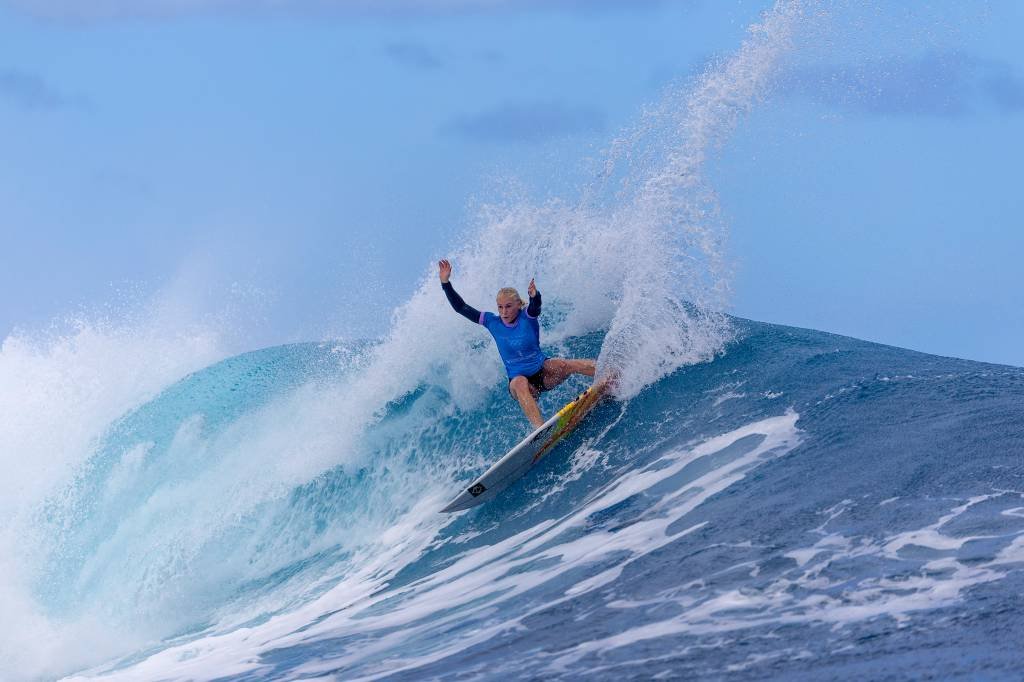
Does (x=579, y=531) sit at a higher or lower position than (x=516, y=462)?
lower

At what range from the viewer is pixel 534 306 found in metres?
8.85

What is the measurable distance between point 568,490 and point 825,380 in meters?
2.49

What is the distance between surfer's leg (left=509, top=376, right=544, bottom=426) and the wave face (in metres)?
0.40

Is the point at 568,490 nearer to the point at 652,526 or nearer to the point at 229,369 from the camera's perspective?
the point at 652,526

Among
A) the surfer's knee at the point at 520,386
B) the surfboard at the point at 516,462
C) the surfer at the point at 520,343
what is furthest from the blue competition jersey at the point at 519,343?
the surfboard at the point at 516,462

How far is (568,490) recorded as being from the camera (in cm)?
805

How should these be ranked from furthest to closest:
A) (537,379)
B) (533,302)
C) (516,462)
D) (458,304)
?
(537,379) → (458,304) → (533,302) → (516,462)

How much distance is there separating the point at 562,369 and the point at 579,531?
2320mm

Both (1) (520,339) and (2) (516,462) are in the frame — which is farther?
(1) (520,339)

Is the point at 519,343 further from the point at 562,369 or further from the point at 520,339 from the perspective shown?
the point at 562,369

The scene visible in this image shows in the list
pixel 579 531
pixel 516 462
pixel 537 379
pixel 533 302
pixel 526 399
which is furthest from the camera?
pixel 537 379

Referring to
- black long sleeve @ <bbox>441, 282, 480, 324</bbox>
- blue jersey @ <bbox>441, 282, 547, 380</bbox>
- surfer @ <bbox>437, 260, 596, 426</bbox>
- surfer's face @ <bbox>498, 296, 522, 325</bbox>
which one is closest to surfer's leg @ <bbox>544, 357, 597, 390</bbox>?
surfer @ <bbox>437, 260, 596, 426</bbox>

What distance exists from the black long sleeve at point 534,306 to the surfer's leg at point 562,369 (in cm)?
47

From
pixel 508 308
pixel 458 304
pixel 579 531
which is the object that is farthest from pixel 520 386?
pixel 579 531
